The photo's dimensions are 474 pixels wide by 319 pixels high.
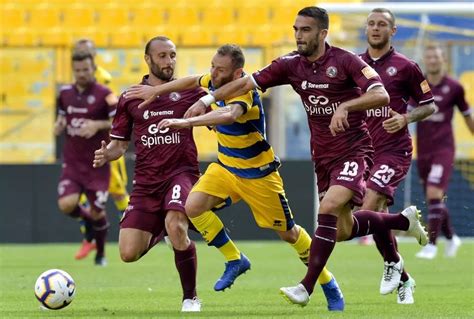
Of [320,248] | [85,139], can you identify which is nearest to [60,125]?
[85,139]

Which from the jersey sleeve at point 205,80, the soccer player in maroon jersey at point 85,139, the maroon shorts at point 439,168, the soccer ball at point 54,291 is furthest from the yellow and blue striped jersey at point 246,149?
the maroon shorts at point 439,168

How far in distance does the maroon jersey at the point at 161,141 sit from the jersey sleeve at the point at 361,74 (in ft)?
4.67

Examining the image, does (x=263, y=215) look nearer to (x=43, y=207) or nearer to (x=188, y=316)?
(x=188, y=316)

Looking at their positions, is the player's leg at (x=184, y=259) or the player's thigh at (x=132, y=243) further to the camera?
the player's thigh at (x=132, y=243)

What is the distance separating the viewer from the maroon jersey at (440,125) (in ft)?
51.9

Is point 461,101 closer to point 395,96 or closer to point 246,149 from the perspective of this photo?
point 395,96

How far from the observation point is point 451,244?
16375 mm

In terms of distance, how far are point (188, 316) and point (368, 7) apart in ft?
36.0

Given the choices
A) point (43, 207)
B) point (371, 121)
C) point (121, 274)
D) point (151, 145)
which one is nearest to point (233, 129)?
point (151, 145)

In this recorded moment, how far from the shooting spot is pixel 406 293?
10.2m

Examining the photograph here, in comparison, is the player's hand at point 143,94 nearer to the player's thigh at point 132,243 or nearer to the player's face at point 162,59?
the player's face at point 162,59

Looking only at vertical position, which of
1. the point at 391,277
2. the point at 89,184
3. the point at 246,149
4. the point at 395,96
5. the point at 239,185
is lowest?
the point at 89,184

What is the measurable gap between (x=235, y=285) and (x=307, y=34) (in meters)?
Result: 3.73

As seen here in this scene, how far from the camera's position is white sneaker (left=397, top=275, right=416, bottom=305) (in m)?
10.1
